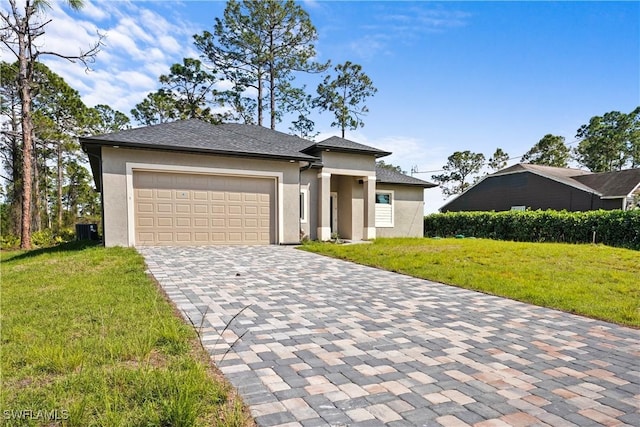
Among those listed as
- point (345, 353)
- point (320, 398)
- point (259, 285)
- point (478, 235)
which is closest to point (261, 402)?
point (320, 398)

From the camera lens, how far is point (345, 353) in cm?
323

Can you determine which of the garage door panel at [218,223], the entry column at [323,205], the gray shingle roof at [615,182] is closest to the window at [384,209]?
the entry column at [323,205]

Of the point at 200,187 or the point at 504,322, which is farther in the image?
the point at 200,187

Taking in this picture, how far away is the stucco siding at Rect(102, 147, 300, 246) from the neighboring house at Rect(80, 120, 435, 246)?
0.09 feet

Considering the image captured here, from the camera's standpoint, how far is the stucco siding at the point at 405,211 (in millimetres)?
17094

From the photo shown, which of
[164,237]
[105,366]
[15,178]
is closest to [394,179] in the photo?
[164,237]

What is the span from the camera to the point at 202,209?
1129cm

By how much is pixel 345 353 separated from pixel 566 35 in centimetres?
1156

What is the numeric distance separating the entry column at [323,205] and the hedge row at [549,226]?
32.6 feet

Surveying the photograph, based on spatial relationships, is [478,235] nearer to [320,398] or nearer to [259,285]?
[259,285]

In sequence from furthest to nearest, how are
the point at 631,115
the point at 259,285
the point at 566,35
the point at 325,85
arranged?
the point at 631,115, the point at 325,85, the point at 566,35, the point at 259,285

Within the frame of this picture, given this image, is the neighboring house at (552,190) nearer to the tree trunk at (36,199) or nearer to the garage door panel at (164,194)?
the garage door panel at (164,194)

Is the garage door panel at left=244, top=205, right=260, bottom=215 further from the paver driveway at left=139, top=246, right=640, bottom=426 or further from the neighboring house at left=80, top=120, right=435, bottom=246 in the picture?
the paver driveway at left=139, top=246, right=640, bottom=426

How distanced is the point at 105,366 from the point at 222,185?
30.1ft
